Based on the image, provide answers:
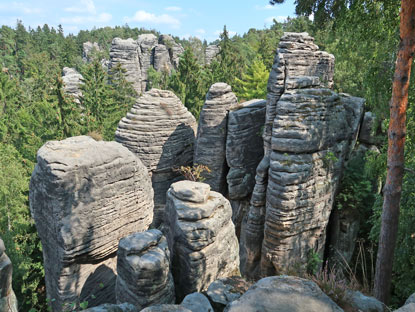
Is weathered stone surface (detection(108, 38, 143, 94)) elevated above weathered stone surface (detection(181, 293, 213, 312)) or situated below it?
above

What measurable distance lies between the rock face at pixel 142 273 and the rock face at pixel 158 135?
9.11 m

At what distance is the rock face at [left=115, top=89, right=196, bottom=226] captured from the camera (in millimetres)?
16266

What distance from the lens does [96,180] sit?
825 cm

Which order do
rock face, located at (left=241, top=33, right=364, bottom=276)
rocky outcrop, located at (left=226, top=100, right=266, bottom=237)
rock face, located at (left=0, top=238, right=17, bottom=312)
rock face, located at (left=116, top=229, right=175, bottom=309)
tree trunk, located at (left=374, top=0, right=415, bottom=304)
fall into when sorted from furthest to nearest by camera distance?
rocky outcrop, located at (left=226, top=100, right=266, bottom=237), rock face, located at (left=241, top=33, right=364, bottom=276), rock face, located at (left=116, top=229, right=175, bottom=309), tree trunk, located at (left=374, top=0, right=415, bottom=304), rock face, located at (left=0, top=238, right=17, bottom=312)

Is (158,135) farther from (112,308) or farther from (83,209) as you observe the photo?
(112,308)

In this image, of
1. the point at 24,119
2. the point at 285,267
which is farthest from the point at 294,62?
the point at 24,119

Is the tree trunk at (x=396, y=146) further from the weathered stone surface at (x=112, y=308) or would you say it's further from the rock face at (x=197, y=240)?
the weathered stone surface at (x=112, y=308)

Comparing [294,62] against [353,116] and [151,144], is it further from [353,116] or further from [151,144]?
[151,144]

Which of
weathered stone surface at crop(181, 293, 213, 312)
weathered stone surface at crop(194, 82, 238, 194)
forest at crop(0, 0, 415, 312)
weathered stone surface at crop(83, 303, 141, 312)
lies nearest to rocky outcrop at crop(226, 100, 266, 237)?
weathered stone surface at crop(194, 82, 238, 194)

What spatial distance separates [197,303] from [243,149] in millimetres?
9944

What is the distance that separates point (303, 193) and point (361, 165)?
3637mm

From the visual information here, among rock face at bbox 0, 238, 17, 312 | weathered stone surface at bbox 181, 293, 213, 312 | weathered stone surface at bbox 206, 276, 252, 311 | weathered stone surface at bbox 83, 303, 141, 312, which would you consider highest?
rock face at bbox 0, 238, 17, 312

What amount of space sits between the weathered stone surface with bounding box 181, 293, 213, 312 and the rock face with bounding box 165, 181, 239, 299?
6.22 ft

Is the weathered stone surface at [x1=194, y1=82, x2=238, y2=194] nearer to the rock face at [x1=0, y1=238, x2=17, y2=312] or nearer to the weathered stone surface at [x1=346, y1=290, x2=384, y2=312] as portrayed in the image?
the weathered stone surface at [x1=346, y1=290, x2=384, y2=312]
